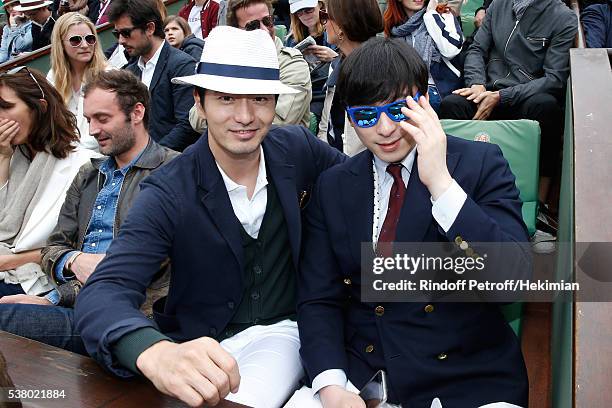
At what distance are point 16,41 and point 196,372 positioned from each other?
301 inches

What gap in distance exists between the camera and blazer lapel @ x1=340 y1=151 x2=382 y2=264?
1.85m

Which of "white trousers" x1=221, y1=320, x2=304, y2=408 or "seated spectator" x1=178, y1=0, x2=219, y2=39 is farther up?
"seated spectator" x1=178, y1=0, x2=219, y2=39

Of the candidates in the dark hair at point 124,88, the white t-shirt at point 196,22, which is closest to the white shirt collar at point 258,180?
the dark hair at point 124,88

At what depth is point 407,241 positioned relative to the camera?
178 centimetres

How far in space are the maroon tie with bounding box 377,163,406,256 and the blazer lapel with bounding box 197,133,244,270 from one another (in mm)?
415

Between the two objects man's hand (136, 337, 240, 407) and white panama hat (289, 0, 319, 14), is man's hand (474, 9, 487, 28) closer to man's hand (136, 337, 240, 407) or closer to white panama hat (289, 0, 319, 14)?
white panama hat (289, 0, 319, 14)

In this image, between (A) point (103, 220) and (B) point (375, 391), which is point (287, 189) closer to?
(B) point (375, 391)

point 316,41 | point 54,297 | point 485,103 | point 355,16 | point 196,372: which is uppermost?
point 355,16

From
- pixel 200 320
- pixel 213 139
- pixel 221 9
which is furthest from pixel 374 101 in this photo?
pixel 221 9

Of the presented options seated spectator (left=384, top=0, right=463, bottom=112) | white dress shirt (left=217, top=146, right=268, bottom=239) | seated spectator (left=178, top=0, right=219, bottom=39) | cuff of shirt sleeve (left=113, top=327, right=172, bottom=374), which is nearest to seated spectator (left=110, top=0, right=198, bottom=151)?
seated spectator (left=384, top=0, right=463, bottom=112)

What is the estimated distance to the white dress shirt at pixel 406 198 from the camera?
1.59 m

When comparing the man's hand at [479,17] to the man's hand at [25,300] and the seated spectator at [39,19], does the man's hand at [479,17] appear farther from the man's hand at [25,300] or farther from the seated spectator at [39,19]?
the seated spectator at [39,19]

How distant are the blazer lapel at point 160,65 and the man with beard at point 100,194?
126cm

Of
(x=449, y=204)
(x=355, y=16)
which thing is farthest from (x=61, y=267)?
(x=355, y=16)
